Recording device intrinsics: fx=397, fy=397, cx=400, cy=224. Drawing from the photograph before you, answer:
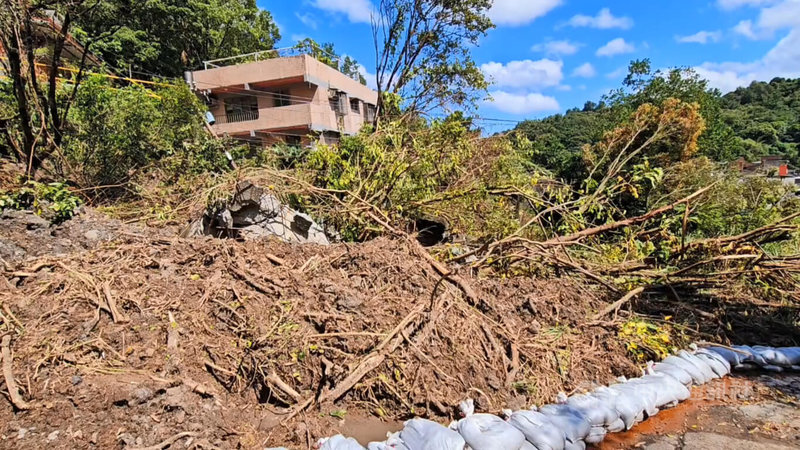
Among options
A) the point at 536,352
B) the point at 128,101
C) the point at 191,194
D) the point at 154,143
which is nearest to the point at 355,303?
the point at 536,352

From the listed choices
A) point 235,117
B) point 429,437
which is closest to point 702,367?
point 429,437

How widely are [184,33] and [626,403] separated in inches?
981

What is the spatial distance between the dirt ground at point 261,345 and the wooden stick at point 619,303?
105mm

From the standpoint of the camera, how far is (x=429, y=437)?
214 cm

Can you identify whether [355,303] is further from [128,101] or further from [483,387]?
[128,101]

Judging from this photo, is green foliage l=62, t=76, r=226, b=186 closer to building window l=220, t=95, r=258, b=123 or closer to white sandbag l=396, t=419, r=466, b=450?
white sandbag l=396, t=419, r=466, b=450

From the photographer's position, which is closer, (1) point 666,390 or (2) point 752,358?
(1) point 666,390

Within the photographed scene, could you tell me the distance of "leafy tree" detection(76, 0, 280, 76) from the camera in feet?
59.1

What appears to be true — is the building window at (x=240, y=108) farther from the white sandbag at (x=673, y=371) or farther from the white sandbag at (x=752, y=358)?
the white sandbag at (x=752, y=358)

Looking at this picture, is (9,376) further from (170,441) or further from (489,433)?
(489,433)

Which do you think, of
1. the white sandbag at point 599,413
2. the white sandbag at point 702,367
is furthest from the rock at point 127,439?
the white sandbag at point 702,367

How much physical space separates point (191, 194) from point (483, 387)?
5.09 meters

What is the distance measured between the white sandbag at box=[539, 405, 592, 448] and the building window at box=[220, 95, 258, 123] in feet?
66.5

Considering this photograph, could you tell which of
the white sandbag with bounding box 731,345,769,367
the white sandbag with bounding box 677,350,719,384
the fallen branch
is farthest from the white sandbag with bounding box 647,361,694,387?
the fallen branch
